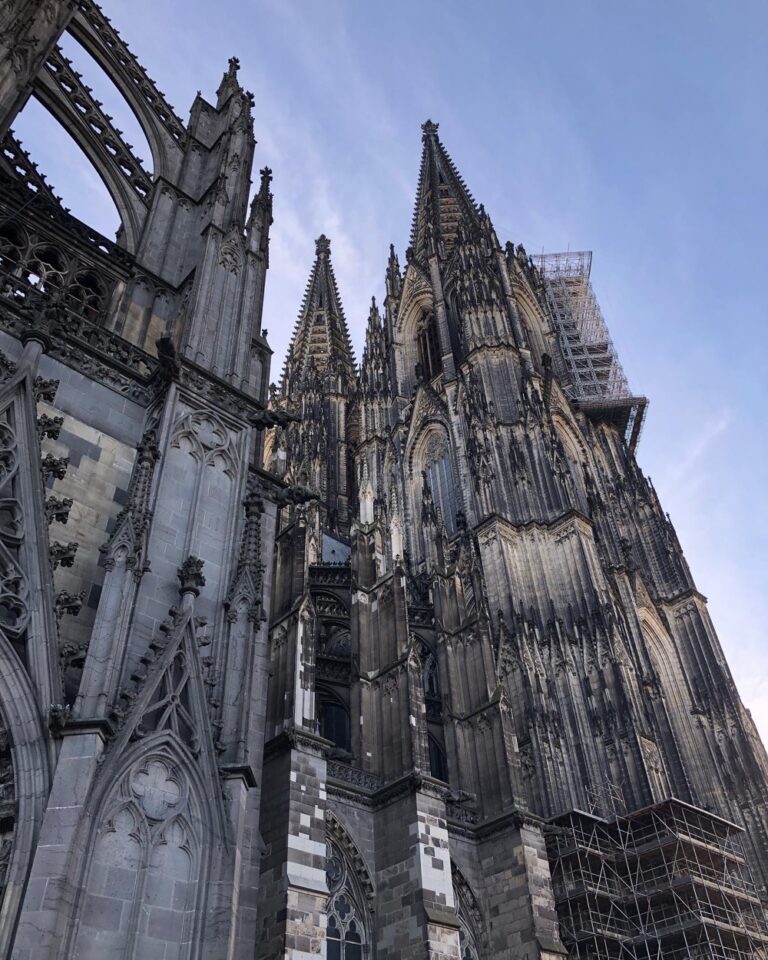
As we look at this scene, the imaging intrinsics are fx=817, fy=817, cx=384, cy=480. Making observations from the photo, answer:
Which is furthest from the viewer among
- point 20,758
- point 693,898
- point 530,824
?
point 693,898

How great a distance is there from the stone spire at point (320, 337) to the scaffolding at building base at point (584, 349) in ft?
44.6

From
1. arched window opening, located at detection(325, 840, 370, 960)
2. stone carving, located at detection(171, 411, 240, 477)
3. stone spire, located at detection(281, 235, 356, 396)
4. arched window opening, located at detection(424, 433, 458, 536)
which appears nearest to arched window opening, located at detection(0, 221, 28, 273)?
stone carving, located at detection(171, 411, 240, 477)

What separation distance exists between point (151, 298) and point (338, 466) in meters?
30.8

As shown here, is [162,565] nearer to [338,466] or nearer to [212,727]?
[212,727]

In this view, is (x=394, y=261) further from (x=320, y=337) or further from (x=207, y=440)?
(x=207, y=440)

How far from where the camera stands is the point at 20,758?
602cm

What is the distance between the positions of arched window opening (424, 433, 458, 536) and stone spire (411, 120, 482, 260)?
1310cm

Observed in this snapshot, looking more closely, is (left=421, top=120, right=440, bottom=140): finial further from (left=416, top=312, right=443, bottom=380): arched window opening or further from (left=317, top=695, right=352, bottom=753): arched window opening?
(left=317, top=695, right=352, bottom=753): arched window opening

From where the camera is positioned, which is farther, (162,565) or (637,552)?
(637,552)

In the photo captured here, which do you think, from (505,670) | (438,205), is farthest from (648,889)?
(438,205)

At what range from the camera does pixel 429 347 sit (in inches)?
1695

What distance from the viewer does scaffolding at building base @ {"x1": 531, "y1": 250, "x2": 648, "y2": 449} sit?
43.1 m

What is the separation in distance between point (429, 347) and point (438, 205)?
13.6 meters

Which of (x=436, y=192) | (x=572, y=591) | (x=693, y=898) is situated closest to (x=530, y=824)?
(x=693, y=898)
